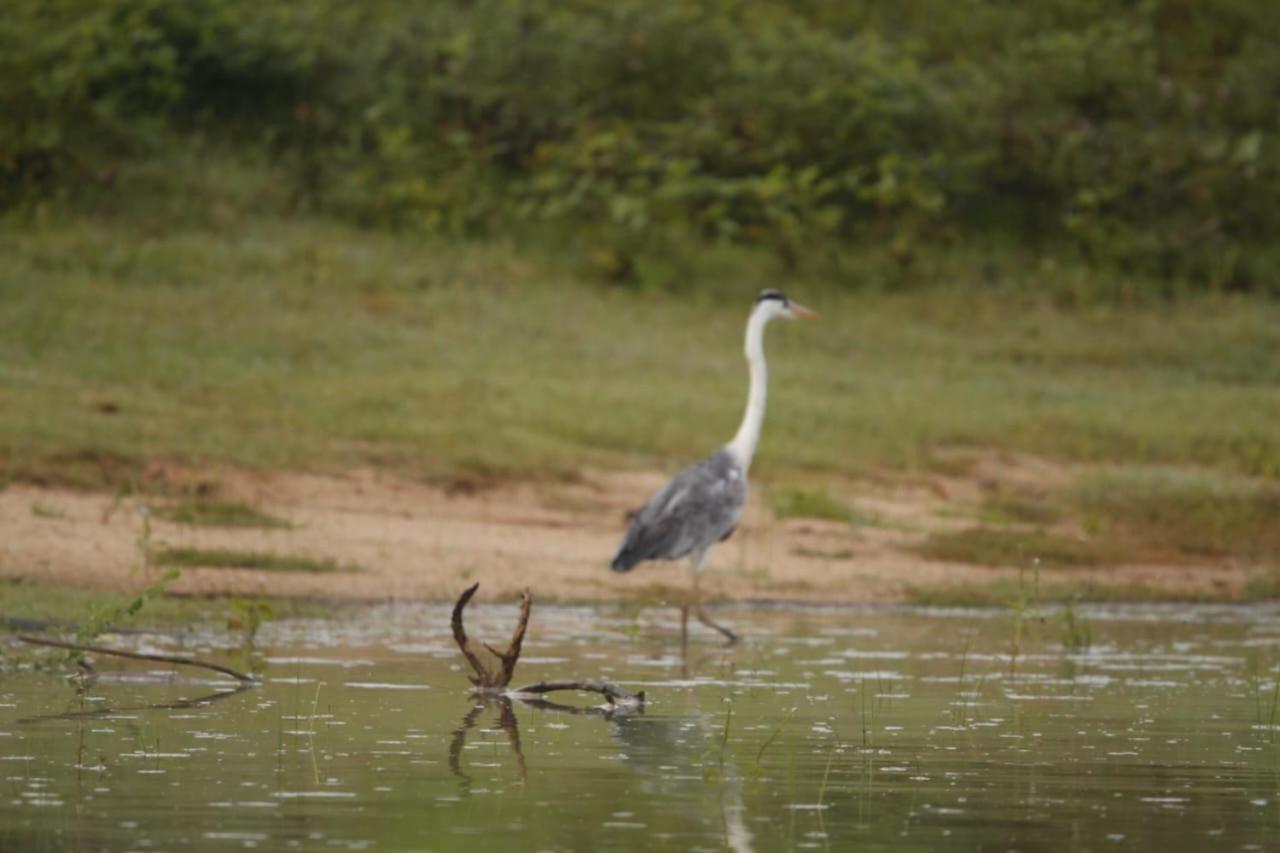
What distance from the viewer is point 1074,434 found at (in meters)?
17.2

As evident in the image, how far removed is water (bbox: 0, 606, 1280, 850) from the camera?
6.42 meters

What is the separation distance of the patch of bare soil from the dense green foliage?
7707 millimetres

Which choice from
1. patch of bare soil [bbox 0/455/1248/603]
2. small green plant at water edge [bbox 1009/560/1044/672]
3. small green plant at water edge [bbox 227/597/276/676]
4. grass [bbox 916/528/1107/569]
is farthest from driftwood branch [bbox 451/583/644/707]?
grass [bbox 916/528/1107/569]

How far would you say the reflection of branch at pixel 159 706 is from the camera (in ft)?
26.9

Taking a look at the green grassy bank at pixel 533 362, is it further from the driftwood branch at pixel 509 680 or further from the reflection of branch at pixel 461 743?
the reflection of branch at pixel 461 743

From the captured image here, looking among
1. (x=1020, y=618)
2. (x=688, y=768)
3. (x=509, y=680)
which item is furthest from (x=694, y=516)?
(x=688, y=768)

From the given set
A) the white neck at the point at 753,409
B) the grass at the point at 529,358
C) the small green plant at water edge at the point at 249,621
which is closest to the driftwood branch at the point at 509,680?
the small green plant at water edge at the point at 249,621

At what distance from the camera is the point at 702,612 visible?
11.7m

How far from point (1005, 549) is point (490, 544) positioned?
128 inches

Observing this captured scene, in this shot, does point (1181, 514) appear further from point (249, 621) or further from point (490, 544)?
point (249, 621)

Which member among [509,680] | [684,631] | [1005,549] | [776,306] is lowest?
[509,680]

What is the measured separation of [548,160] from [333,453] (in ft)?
30.0

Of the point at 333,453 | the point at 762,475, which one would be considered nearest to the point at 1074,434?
the point at 762,475

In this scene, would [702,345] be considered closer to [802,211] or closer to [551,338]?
[551,338]
